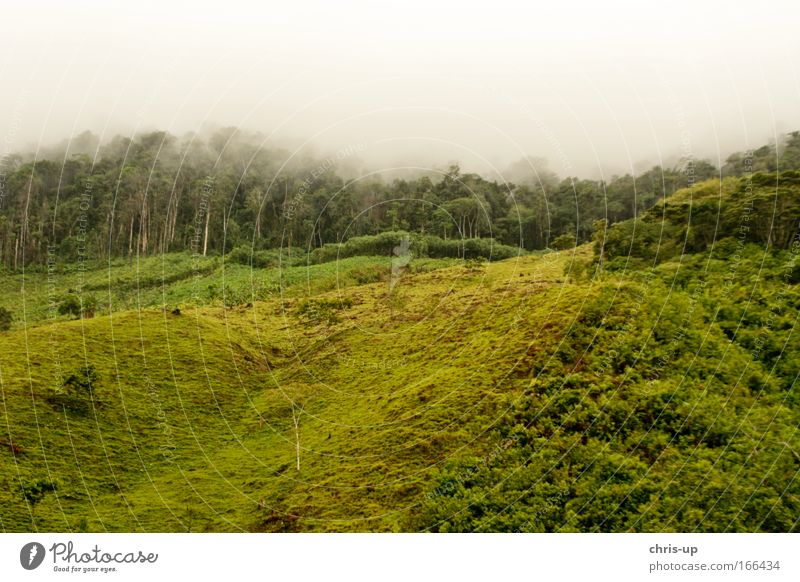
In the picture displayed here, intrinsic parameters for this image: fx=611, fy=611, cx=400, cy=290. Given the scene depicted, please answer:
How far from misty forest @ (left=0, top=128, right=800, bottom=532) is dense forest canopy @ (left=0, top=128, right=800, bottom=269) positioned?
3.99 meters

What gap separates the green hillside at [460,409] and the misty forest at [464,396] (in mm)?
52

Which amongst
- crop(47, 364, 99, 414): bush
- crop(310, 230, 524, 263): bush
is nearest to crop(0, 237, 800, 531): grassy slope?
crop(47, 364, 99, 414): bush

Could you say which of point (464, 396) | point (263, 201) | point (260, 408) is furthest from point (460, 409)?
point (263, 201)

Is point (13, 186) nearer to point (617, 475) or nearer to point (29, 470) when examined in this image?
point (29, 470)

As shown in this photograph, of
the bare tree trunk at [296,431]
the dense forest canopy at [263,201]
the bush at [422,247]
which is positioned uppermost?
the dense forest canopy at [263,201]

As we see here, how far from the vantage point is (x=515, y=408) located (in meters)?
12.8

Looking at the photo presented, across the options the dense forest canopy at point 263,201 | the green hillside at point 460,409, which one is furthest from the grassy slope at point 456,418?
the dense forest canopy at point 263,201

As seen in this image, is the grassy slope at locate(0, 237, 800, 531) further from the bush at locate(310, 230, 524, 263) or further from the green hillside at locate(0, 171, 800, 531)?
the bush at locate(310, 230, 524, 263)

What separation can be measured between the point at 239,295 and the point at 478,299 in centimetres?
1265

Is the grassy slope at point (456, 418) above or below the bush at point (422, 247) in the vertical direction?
below

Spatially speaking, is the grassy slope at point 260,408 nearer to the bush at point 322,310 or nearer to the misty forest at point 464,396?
the misty forest at point 464,396

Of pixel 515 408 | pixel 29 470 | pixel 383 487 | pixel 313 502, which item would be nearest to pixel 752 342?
pixel 515 408

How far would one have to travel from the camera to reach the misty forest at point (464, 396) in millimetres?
11531

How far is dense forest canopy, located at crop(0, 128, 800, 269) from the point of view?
92.4 ft
